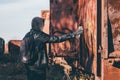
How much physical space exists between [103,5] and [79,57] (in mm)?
2533

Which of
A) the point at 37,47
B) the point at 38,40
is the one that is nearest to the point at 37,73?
the point at 37,47

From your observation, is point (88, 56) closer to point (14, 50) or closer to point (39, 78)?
point (39, 78)

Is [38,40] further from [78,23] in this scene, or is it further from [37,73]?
[78,23]

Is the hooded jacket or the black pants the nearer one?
the hooded jacket

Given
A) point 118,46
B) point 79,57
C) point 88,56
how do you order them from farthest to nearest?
point 79,57 → point 88,56 → point 118,46

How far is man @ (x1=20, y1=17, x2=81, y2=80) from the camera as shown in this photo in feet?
23.3

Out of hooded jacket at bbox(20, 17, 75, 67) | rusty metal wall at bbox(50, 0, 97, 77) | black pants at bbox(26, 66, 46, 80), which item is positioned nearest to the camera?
rusty metal wall at bbox(50, 0, 97, 77)

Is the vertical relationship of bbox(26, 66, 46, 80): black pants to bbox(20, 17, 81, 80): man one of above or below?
below

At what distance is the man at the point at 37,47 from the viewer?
7.09 meters

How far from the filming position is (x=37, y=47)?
23.6ft

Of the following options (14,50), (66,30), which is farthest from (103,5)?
(14,50)

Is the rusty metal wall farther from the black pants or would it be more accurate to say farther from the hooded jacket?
the black pants

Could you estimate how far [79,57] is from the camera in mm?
8305

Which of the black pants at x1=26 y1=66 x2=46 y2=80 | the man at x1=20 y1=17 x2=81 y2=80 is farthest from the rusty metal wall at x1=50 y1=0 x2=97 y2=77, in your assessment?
the black pants at x1=26 y1=66 x2=46 y2=80
